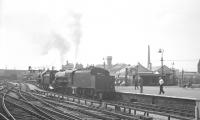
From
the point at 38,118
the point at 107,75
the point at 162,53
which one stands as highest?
the point at 162,53

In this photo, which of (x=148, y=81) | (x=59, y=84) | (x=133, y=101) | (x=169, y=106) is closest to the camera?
(x=169, y=106)

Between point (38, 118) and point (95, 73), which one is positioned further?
point (95, 73)

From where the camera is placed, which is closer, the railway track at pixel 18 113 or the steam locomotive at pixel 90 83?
the railway track at pixel 18 113

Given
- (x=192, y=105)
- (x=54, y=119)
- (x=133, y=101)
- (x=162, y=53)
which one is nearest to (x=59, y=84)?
(x=133, y=101)

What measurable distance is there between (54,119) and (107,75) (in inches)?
547

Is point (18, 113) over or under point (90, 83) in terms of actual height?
under

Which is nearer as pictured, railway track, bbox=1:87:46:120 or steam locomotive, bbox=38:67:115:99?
railway track, bbox=1:87:46:120

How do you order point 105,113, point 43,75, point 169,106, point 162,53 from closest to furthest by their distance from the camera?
point 105,113 < point 169,106 < point 43,75 < point 162,53

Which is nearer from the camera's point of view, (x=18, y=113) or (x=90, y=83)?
(x=18, y=113)

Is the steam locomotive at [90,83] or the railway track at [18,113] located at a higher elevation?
the steam locomotive at [90,83]

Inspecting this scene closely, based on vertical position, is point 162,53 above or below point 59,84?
above

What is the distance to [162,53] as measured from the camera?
2181 inches

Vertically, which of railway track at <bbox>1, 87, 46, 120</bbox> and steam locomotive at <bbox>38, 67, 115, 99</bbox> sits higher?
steam locomotive at <bbox>38, 67, 115, 99</bbox>

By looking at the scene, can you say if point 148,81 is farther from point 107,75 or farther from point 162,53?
point 107,75
